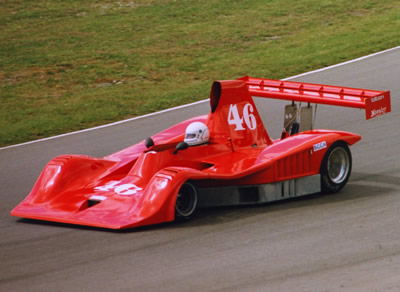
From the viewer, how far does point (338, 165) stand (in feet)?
31.9

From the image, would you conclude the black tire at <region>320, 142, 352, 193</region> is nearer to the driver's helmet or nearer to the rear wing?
the rear wing

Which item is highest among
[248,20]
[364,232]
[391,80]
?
[248,20]

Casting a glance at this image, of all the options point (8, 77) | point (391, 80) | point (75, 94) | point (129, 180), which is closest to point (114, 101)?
point (75, 94)

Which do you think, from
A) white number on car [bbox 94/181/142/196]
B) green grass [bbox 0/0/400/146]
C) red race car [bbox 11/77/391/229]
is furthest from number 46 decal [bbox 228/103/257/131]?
green grass [bbox 0/0/400/146]

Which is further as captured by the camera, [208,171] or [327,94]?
[327,94]

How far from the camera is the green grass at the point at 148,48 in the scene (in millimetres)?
16391

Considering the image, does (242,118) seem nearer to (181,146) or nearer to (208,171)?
(181,146)

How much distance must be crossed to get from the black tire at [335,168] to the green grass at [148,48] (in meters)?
6.53

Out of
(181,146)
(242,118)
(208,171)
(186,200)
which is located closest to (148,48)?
(242,118)

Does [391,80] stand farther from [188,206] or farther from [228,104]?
[188,206]

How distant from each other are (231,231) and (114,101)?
8.97 metres

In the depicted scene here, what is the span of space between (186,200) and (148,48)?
44.3ft

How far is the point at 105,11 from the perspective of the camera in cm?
2592

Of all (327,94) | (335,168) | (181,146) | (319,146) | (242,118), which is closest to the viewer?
(181,146)
